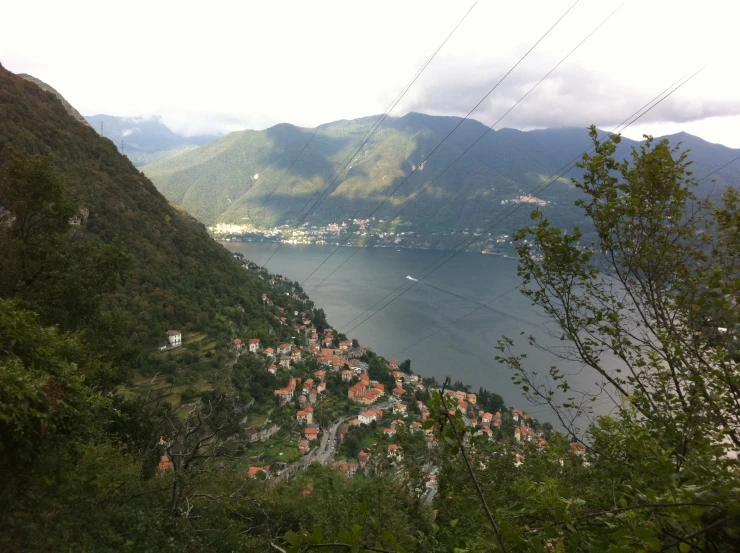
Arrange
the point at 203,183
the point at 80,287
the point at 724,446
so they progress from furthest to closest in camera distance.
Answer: the point at 203,183, the point at 80,287, the point at 724,446

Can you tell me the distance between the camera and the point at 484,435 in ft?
4.79

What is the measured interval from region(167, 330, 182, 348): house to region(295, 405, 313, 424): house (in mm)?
6007

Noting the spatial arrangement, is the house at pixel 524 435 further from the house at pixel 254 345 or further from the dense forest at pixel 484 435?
the house at pixel 254 345

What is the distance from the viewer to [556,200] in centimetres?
9006

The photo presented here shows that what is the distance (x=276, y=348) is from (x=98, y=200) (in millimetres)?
11675

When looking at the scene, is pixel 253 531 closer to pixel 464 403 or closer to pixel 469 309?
pixel 464 403

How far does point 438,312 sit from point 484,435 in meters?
33.0

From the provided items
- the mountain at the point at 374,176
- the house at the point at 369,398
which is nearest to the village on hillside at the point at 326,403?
the house at the point at 369,398

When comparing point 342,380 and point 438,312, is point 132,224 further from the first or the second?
point 438,312

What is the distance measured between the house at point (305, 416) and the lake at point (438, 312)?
29.6ft

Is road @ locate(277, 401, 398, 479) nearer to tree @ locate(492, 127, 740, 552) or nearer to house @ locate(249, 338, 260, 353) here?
house @ locate(249, 338, 260, 353)

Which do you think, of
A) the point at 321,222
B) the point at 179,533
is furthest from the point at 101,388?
the point at 321,222

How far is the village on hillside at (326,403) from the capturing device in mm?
13617

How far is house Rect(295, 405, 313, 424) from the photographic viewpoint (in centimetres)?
1703
